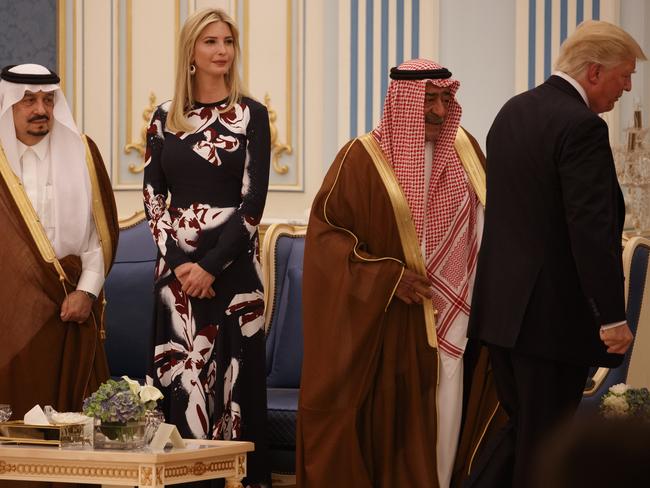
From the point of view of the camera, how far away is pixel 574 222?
2408 millimetres

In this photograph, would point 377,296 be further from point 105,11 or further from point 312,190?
point 105,11

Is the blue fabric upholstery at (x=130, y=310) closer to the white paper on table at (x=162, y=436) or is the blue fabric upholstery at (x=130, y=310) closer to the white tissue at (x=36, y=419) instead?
the white tissue at (x=36, y=419)

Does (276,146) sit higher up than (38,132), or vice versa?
(38,132)

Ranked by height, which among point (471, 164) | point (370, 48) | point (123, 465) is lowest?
point (123, 465)

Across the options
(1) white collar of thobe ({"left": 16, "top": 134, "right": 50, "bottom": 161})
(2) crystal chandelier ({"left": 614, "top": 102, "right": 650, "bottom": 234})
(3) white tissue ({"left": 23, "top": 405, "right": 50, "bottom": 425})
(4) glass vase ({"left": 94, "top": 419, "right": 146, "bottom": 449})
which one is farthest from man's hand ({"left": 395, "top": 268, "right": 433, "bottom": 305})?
(2) crystal chandelier ({"left": 614, "top": 102, "right": 650, "bottom": 234})

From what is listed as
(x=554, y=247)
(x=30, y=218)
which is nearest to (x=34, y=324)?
(x=30, y=218)

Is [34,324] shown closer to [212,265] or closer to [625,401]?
[212,265]

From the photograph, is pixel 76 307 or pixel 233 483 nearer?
pixel 233 483

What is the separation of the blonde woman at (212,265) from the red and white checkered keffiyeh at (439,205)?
19.1 inches

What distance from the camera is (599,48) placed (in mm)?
2574

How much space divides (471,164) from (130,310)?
1939 millimetres

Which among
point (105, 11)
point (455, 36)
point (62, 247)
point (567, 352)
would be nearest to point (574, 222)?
point (567, 352)

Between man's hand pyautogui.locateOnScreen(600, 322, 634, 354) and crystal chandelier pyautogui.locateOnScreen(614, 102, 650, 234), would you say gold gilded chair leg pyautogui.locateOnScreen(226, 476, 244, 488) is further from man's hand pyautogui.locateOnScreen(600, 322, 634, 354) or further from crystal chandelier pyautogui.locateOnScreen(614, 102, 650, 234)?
crystal chandelier pyautogui.locateOnScreen(614, 102, 650, 234)

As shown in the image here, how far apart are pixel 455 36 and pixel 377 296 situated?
291 cm
